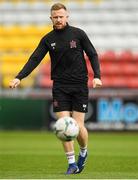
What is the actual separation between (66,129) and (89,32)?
1755 cm

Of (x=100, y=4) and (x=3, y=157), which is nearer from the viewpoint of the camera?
(x=3, y=157)

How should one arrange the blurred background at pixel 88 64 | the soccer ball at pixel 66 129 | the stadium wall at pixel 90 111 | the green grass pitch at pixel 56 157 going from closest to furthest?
1. the soccer ball at pixel 66 129
2. the green grass pitch at pixel 56 157
3. the stadium wall at pixel 90 111
4. the blurred background at pixel 88 64

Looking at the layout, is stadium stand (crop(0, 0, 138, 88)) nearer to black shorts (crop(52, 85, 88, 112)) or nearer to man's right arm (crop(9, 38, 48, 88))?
man's right arm (crop(9, 38, 48, 88))

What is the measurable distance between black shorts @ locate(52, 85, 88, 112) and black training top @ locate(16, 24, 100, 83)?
11cm

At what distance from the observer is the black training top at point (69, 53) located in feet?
30.2

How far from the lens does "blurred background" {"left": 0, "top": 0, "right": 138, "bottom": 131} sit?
21172mm

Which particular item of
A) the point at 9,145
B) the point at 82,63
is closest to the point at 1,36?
the point at 9,145

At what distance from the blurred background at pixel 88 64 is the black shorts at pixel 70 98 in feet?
38.0

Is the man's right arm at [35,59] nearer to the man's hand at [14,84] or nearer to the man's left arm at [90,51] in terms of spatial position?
the man's hand at [14,84]

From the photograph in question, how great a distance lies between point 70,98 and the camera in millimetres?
9352

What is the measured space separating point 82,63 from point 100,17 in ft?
56.6

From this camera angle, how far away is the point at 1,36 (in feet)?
85.0

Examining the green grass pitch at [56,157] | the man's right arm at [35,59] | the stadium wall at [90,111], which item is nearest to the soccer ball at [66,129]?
the green grass pitch at [56,157]

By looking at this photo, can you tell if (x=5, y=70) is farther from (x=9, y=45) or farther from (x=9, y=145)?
(x=9, y=145)
